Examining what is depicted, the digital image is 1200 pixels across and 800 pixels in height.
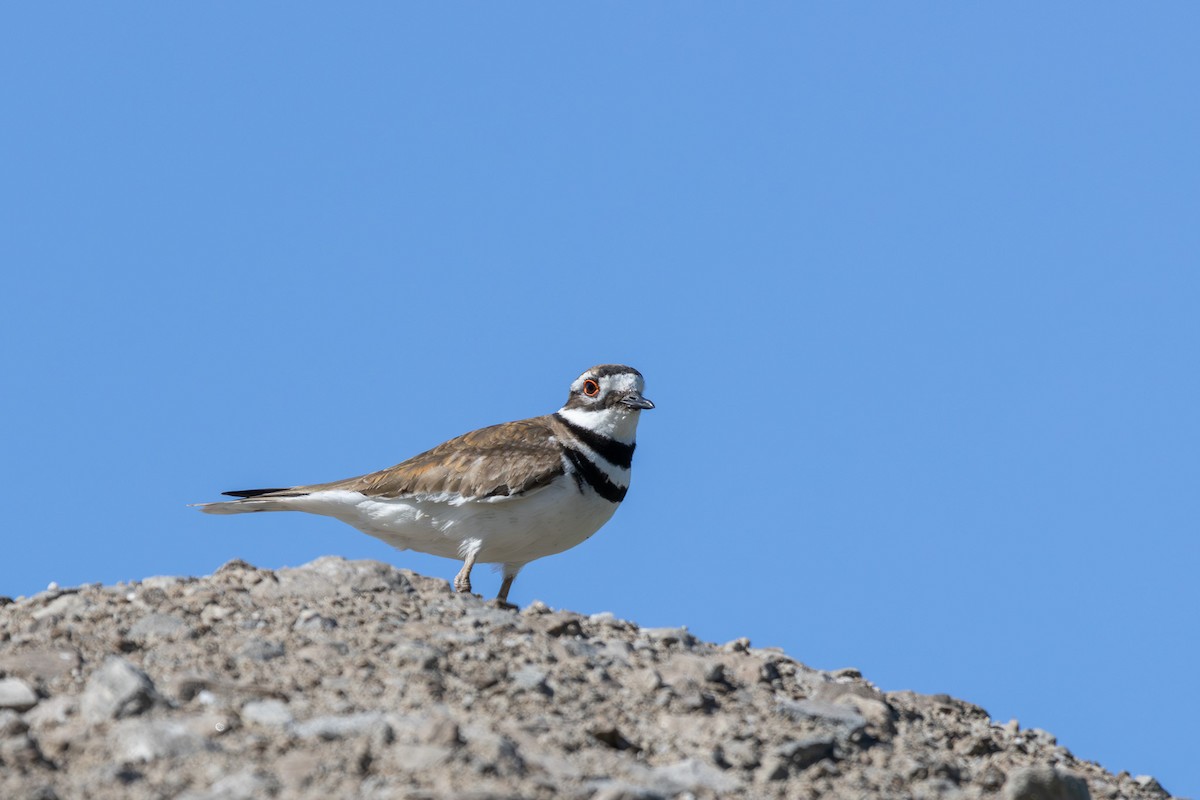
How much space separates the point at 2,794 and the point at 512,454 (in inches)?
241

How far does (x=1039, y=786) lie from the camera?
729 centimetres

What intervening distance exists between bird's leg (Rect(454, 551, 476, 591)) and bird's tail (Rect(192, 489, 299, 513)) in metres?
2.02

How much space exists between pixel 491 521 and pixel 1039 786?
537 cm

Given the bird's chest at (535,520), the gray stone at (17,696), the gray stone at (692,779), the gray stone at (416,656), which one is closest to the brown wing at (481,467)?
the bird's chest at (535,520)

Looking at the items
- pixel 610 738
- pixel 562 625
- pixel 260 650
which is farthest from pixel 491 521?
pixel 610 738

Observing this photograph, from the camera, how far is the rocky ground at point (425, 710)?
6.29 meters

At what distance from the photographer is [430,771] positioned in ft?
20.3

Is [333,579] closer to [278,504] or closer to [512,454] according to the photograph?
[512,454]

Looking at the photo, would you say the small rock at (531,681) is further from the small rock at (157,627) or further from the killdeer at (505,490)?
the killdeer at (505,490)

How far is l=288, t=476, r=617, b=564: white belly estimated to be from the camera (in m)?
11.5

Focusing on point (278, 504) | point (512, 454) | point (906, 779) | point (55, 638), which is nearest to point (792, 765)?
point (906, 779)

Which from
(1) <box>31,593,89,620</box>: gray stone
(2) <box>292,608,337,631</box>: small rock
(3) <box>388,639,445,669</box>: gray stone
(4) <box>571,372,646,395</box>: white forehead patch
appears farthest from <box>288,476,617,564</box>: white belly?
(3) <box>388,639,445,669</box>: gray stone

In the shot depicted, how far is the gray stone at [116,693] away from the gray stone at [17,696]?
0.92ft

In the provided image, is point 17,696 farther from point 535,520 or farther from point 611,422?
point 611,422
